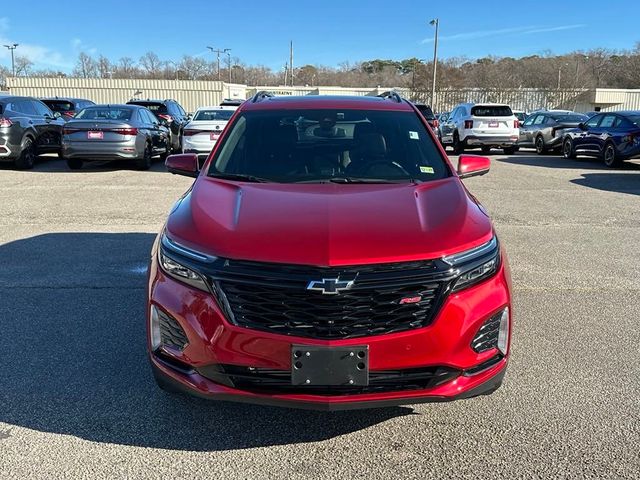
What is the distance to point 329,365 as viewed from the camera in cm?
246

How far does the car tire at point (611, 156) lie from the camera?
50.0 ft

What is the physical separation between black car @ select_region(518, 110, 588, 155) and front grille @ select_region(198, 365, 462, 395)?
64.3 feet

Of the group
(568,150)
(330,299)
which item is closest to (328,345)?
(330,299)

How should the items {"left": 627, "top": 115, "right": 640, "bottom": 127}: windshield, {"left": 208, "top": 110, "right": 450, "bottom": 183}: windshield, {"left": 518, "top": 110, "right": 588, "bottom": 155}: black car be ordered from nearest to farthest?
1. {"left": 208, "top": 110, "right": 450, "bottom": 183}: windshield
2. {"left": 627, "top": 115, "right": 640, "bottom": 127}: windshield
3. {"left": 518, "top": 110, "right": 588, "bottom": 155}: black car

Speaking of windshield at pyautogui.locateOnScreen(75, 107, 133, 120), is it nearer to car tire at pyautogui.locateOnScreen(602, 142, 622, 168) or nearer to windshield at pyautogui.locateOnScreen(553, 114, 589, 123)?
car tire at pyautogui.locateOnScreen(602, 142, 622, 168)

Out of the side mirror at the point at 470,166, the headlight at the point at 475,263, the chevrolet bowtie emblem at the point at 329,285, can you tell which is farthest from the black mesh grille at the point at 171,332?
the side mirror at the point at 470,166

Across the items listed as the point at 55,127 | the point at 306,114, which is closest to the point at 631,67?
the point at 55,127

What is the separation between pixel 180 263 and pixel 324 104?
2.24 metres

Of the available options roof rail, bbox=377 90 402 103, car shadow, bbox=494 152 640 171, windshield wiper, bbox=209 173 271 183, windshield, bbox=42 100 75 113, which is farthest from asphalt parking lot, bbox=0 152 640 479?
windshield, bbox=42 100 75 113

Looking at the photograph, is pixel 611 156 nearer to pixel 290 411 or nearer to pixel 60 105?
pixel 290 411

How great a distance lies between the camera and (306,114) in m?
4.30

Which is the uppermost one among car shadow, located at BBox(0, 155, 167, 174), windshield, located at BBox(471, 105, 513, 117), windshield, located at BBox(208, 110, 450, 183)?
windshield, located at BBox(471, 105, 513, 117)

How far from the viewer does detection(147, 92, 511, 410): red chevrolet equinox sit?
8.16ft

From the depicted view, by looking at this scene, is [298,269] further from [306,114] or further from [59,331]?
[59,331]
